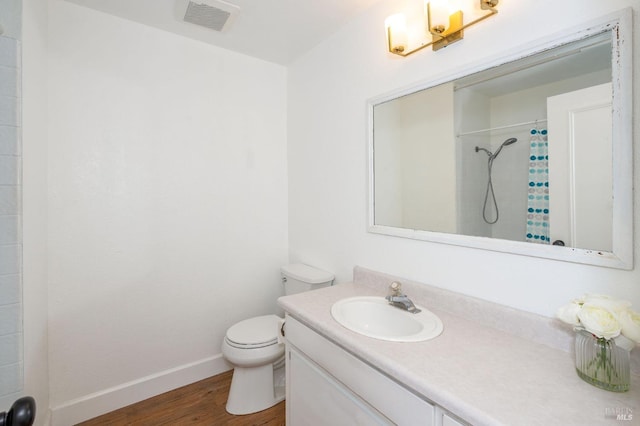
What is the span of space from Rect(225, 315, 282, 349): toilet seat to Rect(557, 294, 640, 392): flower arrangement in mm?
1444

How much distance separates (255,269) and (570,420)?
1956mm

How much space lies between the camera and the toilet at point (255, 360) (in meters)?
1.72

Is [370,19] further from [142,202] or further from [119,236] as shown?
[119,236]

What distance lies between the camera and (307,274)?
1.99m

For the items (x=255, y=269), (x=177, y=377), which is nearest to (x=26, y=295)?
(x=177, y=377)

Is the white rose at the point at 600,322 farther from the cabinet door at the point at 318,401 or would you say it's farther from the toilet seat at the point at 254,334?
the toilet seat at the point at 254,334

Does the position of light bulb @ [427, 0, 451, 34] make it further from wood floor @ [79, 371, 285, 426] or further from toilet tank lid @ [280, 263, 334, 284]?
wood floor @ [79, 371, 285, 426]

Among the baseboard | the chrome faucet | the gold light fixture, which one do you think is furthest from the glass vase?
the baseboard

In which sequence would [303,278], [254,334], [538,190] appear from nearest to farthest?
[538,190] < [254,334] < [303,278]

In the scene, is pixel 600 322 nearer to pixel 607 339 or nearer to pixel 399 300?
pixel 607 339

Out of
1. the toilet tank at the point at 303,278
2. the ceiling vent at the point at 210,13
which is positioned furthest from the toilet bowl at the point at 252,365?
the ceiling vent at the point at 210,13

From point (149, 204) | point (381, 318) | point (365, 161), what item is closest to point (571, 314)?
point (381, 318)

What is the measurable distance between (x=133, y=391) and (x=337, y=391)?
58.5 inches

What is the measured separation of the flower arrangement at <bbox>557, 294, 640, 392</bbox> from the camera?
73cm
